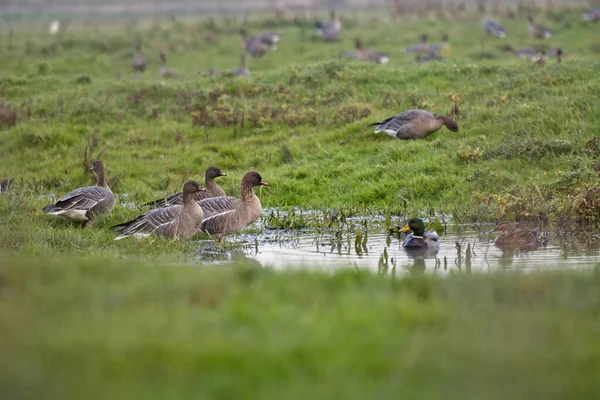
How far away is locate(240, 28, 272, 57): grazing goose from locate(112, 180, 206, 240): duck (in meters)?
18.9

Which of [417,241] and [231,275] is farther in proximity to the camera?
[417,241]

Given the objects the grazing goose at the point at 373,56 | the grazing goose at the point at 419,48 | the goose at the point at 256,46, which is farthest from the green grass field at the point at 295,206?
the grazing goose at the point at 373,56

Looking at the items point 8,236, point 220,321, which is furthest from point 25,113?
point 220,321

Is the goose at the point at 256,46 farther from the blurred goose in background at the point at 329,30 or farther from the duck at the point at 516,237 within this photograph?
the duck at the point at 516,237

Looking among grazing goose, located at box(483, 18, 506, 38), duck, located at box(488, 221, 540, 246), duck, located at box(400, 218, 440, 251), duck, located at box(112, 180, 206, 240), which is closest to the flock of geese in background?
grazing goose, located at box(483, 18, 506, 38)

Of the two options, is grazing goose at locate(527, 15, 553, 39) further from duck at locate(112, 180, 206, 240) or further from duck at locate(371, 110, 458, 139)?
duck at locate(112, 180, 206, 240)

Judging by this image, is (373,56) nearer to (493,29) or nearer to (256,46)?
(256,46)

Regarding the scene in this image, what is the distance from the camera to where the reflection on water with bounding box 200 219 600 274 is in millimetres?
9266

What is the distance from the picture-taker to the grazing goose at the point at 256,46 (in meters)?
29.8

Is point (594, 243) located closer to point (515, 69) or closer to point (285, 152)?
point (285, 152)

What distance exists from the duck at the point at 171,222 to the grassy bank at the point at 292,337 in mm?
3945

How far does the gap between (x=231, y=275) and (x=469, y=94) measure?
12.0m

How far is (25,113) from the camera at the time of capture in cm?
1952

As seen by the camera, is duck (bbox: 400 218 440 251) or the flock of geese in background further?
the flock of geese in background
